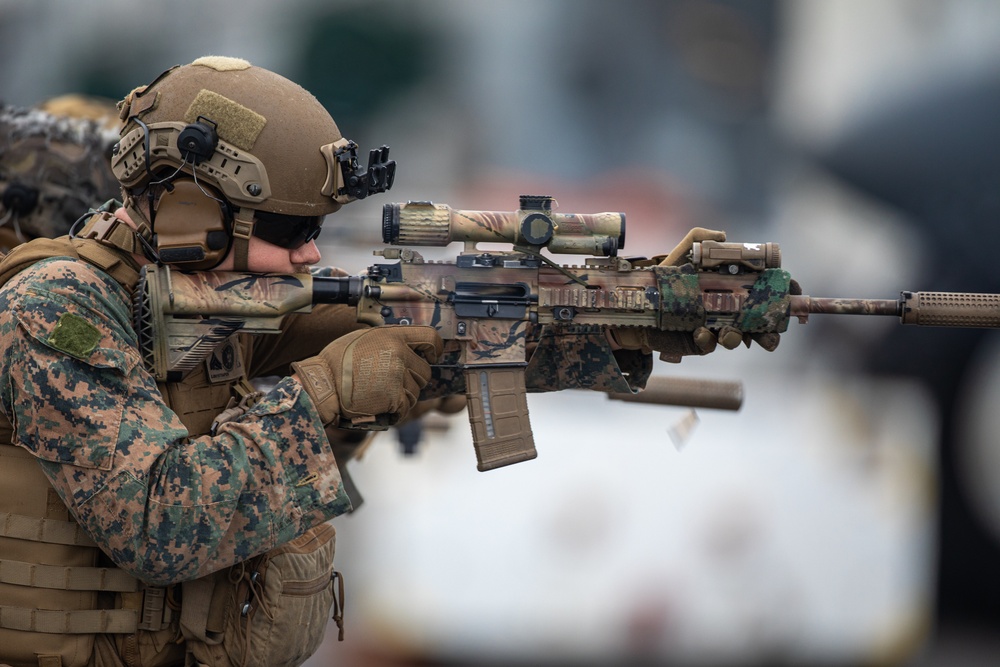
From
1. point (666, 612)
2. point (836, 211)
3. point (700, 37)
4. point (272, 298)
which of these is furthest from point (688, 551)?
point (272, 298)

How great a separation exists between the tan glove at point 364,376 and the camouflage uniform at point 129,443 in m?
0.08

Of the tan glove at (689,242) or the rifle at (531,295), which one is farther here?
the tan glove at (689,242)

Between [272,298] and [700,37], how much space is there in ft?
19.4

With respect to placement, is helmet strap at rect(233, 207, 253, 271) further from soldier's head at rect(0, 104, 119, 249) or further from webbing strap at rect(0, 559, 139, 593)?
soldier's head at rect(0, 104, 119, 249)

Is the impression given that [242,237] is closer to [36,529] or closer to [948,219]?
[36,529]

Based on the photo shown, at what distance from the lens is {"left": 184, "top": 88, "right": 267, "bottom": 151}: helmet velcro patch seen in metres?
3.77

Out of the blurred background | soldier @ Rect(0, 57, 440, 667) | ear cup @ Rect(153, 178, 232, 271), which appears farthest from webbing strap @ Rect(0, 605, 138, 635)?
the blurred background

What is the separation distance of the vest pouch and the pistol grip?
719 millimetres

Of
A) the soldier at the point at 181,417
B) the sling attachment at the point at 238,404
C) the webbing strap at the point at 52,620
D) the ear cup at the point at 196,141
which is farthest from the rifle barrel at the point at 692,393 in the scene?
the webbing strap at the point at 52,620

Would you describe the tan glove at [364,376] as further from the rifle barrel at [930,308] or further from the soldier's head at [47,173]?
the soldier's head at [47,173]

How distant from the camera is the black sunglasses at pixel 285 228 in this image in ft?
12.9

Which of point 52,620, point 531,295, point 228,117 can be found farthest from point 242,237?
point 52,620

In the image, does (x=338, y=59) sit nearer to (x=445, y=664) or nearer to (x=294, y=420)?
(x=445, y=664)

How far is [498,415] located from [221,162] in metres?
1.30
